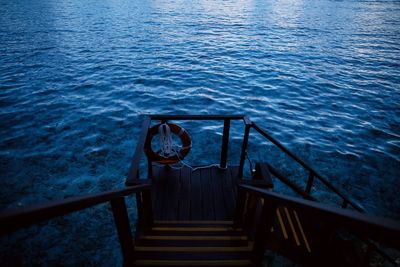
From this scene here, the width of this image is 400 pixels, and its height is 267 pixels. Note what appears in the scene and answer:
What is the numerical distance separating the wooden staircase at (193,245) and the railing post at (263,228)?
20 centimetres

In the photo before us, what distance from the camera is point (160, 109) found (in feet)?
34.2

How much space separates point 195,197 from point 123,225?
2.46 metres

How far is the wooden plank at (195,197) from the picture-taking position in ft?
13.9

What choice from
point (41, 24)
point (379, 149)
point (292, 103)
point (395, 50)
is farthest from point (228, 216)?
point (41, 24)

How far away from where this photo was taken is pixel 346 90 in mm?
12273

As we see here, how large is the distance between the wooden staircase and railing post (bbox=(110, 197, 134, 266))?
0.21 m

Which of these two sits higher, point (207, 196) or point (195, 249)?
point (195, 249)

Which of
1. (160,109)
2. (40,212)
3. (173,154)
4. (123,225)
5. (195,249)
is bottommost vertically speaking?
(160,109)

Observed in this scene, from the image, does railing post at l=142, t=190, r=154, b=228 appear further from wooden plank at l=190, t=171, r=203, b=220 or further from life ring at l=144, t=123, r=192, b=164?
life ring at l=144, t=123, r=192, b=164

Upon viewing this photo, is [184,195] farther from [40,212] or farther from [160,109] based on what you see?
[160,109]

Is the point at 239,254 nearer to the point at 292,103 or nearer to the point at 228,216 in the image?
the point at 228,216

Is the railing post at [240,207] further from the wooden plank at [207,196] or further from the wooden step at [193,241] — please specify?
the wooden plank at [207,196]

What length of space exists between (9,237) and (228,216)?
4.43 metres

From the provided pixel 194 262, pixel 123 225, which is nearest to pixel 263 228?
pixel 194 262
